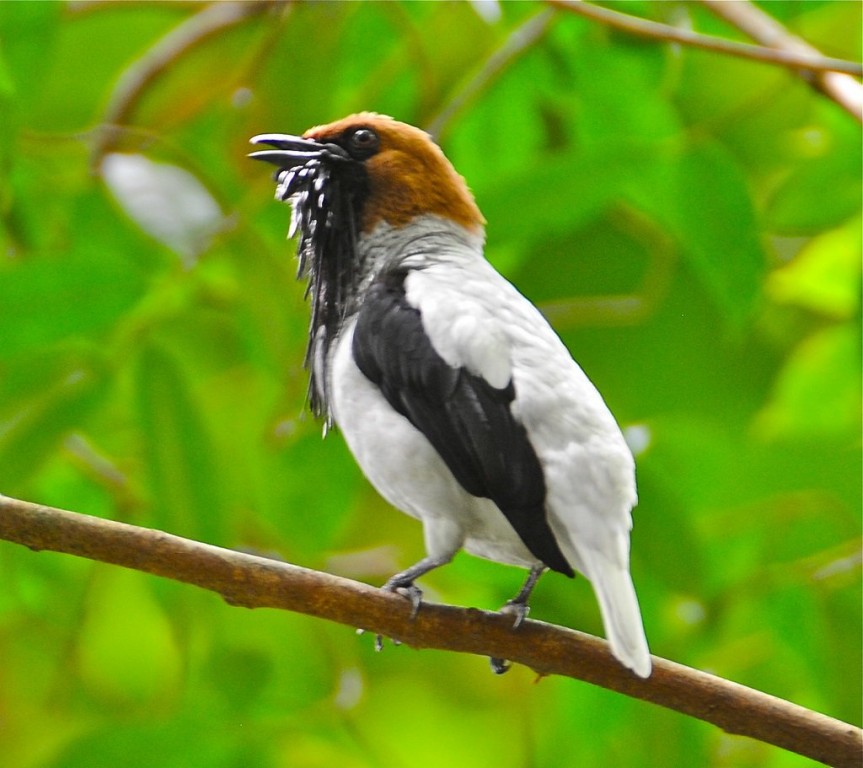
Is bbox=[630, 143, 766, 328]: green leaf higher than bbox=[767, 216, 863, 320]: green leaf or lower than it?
higher

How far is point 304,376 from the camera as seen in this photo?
2.03 m

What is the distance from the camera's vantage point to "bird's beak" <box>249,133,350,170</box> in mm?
1525

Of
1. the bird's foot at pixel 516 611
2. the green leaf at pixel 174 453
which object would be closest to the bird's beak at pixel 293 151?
the green leaf at pixel 174 453

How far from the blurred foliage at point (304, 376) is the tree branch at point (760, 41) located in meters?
0.08

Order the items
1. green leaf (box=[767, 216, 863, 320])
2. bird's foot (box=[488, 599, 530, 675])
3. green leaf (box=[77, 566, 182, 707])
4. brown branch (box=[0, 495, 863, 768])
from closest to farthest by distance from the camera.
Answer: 1. brown branch (box=[0, 495, 863, 768])
2. bird's foot (box=[488, 599, 530, 675])
3. green leaf (box=[77, 566, 182, 707])
4. green leaf (box=[767, 216, 863, 320])

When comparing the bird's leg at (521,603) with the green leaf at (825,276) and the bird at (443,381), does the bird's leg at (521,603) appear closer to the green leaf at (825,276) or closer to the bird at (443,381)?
the bird at (443,381)

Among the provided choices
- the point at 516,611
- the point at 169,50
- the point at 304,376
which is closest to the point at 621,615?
the point at 516,611

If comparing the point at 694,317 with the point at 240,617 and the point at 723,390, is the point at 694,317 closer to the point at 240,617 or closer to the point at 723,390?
the point at 723,390

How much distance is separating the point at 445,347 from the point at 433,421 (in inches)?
3.5

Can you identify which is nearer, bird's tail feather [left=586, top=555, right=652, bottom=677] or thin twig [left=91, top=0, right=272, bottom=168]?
bird's tail feather [left=586, top=555, right=652, bottom=677]

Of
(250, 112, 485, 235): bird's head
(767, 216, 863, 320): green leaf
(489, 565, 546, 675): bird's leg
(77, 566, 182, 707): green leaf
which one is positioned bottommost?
(77, 566, 182, 707): green leaf

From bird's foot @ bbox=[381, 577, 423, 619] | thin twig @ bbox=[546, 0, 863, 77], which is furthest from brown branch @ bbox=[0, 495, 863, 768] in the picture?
thin twig @ bbox=[546, 0, 863, 77]

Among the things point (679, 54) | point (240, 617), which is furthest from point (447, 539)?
point (679, 54)

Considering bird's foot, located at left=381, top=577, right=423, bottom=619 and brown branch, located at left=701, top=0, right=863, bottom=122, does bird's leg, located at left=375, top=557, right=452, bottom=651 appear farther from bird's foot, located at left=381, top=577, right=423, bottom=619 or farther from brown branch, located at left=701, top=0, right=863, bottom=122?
brown branch, located at left=701, top=0, right=863, bottom=122
